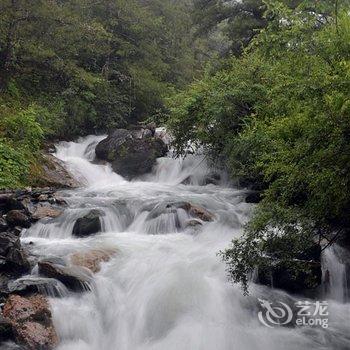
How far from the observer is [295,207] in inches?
244

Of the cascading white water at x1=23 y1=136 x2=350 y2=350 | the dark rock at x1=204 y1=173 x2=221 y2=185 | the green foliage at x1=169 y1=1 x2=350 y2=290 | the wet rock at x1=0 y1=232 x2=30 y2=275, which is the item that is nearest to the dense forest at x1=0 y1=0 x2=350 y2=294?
the green foliage at x1=169 y1=1 x2=350 y2=290

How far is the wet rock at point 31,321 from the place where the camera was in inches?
239

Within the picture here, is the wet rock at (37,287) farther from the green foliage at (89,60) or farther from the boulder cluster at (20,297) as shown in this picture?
the green foliage at (89,60)

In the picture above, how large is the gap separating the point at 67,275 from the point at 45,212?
3652 mm

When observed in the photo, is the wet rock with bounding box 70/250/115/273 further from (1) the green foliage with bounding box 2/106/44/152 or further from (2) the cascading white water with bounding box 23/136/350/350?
(1) the green foliage with bounding box 2/106/44/152

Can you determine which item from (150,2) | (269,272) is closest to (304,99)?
(269,272)

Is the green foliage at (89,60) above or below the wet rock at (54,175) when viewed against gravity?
above

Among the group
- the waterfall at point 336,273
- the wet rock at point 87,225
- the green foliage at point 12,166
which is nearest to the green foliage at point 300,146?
the waterfall at point 336,273

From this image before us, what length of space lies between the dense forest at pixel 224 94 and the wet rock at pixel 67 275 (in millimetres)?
2513

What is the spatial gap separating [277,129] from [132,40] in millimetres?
17881

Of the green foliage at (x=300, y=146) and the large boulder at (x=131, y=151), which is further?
the large boulder at (x=131, y=151)

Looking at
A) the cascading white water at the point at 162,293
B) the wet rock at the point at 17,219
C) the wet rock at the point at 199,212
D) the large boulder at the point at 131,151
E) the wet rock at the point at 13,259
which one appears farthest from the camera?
the large boulder at the point at 131,151

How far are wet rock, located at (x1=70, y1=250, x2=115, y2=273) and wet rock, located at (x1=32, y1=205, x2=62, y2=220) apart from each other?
2.34 metres

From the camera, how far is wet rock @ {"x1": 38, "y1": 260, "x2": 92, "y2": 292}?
7.36 meters
